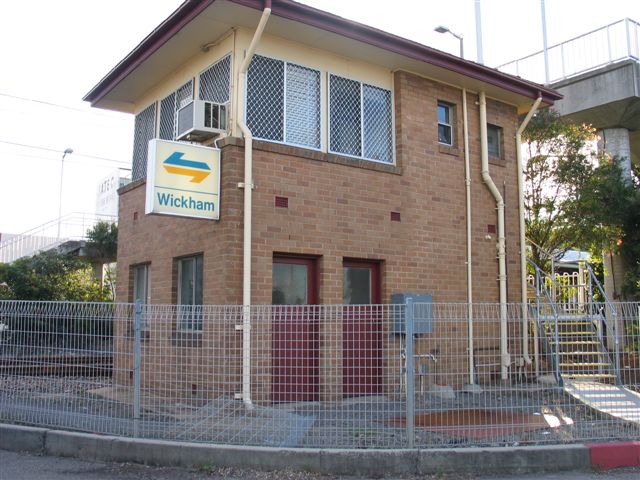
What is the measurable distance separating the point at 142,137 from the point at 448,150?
19.5ft

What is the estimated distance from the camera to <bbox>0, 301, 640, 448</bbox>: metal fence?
21.7 feet

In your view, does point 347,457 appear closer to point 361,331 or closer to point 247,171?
point 361,331

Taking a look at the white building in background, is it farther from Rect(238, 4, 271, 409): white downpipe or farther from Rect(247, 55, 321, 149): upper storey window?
Rect(238, 4, 271, 409): white downpipe

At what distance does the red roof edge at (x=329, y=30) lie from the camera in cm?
880

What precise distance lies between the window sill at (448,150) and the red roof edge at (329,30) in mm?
1329

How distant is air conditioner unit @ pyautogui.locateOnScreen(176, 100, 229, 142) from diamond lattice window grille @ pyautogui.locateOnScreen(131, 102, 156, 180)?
2579mm

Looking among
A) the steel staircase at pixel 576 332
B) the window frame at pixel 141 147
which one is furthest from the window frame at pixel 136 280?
the steel staircase at pixel 576 332

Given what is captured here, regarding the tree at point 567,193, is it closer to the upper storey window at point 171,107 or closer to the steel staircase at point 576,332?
the steel staircase at point 576,332

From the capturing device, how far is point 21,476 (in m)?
5.90

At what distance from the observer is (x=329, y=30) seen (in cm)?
934

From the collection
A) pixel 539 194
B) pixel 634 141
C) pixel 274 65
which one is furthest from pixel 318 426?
pixel 634 141

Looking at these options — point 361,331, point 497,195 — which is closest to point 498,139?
point 497,195

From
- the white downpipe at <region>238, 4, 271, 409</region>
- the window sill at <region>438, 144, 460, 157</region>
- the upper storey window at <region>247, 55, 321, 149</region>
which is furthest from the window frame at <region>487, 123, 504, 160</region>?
the white downpipe at <region>238, 4, 271, 409</region>

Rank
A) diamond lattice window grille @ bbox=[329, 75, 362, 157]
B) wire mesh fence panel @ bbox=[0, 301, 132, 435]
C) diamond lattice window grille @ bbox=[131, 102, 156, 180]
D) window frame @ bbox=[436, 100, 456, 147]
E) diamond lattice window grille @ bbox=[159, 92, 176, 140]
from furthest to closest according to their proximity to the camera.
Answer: diamond lattice window grille @ bbox=[131, 102, 156, 180] < window frame @ bbox=[436, 100, 456, 147] < diamond lattice window grille @ bbox=[159, 92, 176, 140] < diamond lattice window grille @ bbox=[329, 75, 362, 157] < wire mesh fence panel @ bbox=[0, 301, 132, 435]
